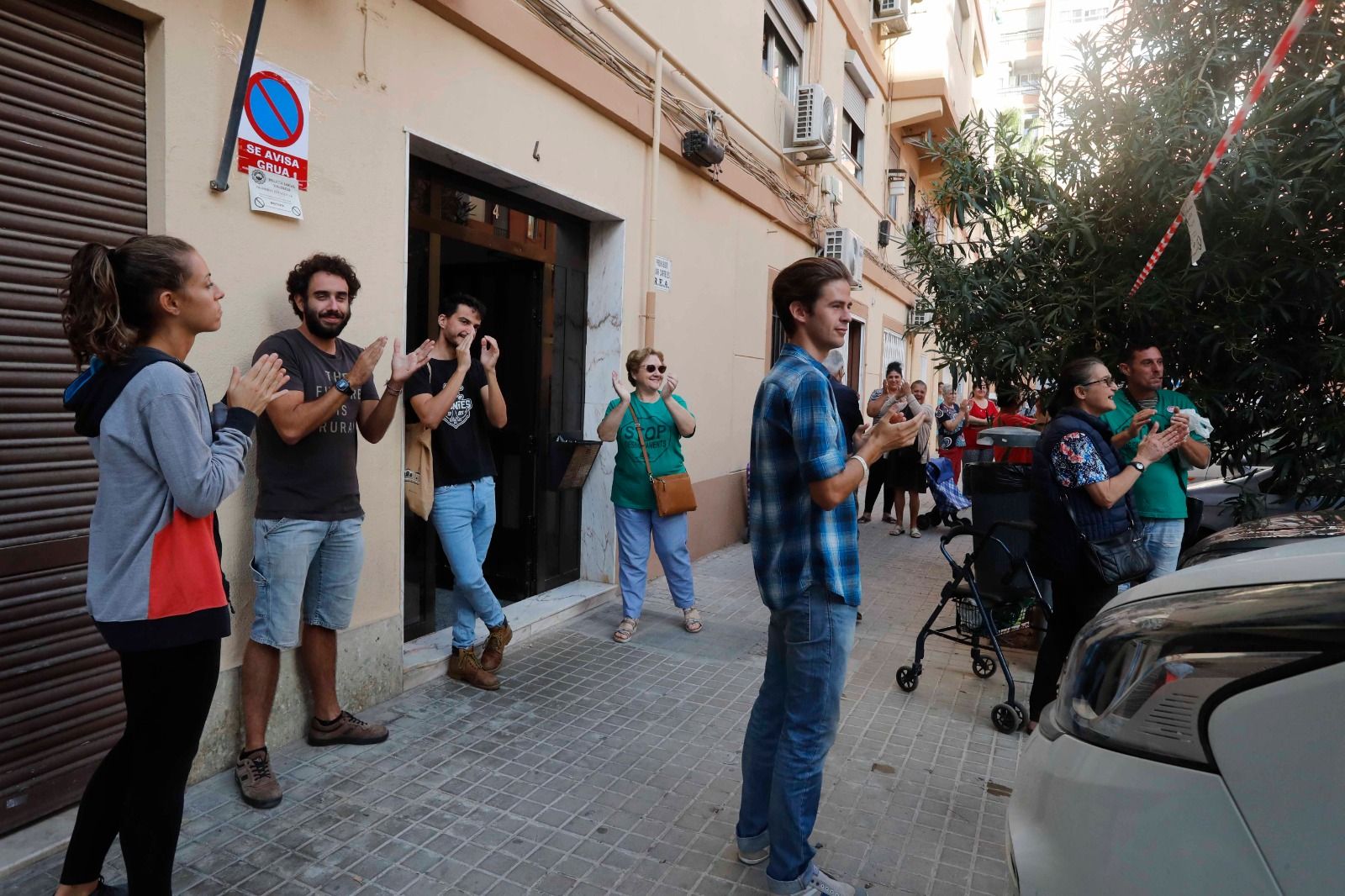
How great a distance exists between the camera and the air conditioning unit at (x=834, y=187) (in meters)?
10.7

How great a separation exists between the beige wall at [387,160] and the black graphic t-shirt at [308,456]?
0.55ft

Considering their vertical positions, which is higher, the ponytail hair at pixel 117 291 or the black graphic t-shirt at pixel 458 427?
the ponytail hair at pixel 117 291

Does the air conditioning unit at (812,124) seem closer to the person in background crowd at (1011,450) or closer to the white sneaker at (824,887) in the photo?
the person in background crowd at (1011,450)

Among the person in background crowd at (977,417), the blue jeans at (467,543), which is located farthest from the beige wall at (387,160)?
the person in background crowd at (977,417)

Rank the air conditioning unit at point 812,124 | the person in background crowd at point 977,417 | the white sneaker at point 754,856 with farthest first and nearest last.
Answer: the person in background crowd at point 977,417 → the air conditioning unit at point 812,124 → the white sneaker at point 754,856

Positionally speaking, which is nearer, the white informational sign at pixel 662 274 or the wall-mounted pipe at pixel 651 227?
the wall-mounted pipe at pixel 651 227

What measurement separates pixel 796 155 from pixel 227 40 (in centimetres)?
727

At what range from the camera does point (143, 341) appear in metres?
2.26

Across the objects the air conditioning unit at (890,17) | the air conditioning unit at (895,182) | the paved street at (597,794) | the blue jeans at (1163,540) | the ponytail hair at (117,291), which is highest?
the air conditioning unit at (890,17)

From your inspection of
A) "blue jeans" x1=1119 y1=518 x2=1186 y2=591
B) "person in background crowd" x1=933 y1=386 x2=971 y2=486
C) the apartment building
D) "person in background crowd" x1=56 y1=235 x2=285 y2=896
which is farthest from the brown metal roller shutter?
"person in background crowd" x1=933 y1=386 x2=971 y2=486

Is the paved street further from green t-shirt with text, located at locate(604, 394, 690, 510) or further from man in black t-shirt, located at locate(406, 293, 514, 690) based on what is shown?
green t-shirt with text, located at locate(604, 394, 690, 510)

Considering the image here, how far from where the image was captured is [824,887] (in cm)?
260

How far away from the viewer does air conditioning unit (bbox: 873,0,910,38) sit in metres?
12.6

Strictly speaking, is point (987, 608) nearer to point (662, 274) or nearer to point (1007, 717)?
point (1007, 717)
